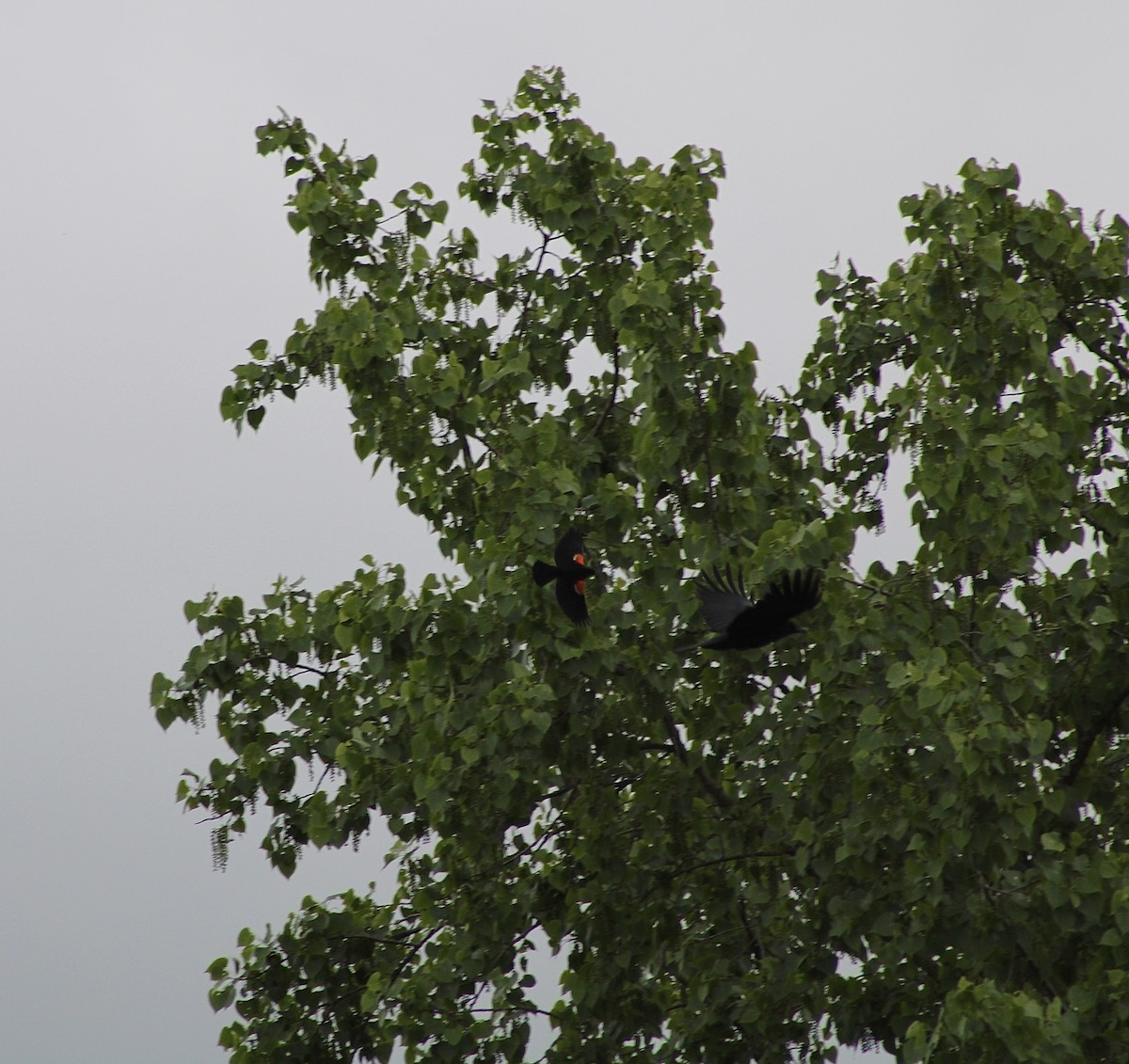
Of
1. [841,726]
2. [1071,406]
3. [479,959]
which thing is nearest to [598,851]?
[479,959]

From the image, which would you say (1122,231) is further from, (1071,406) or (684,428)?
(684,428)

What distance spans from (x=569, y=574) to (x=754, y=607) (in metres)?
0.81

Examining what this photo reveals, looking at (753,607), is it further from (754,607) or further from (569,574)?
(569,574)

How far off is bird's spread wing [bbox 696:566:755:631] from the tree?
20 cm

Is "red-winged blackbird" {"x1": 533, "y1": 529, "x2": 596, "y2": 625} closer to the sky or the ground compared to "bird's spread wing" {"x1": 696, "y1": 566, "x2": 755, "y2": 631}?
closer to the sky

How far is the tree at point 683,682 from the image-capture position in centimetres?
680

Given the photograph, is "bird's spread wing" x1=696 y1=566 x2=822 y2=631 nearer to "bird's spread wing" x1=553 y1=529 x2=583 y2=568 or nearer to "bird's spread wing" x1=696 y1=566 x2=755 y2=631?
"bird's spread wing" x1=696 y1=566 x2=755 y2=631

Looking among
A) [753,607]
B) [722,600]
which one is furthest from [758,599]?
[722,600]

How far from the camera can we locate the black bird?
6633mm

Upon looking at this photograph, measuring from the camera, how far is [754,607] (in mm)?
6781

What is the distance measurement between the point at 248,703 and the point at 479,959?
1.73m

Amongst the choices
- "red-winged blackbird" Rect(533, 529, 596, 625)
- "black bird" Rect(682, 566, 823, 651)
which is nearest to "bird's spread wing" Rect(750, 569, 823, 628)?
"black bird" Rect(682, 566, 823, 651)

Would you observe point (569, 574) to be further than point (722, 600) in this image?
No

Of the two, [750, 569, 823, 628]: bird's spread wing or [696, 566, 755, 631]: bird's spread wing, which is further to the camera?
[696, 566, 755, 631]: bird's spread wing
